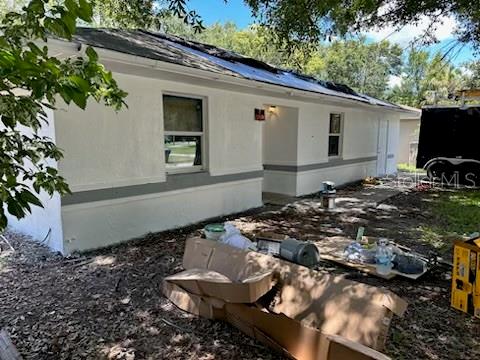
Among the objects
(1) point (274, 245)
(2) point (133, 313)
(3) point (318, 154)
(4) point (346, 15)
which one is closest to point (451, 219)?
(3) point (318, 154)

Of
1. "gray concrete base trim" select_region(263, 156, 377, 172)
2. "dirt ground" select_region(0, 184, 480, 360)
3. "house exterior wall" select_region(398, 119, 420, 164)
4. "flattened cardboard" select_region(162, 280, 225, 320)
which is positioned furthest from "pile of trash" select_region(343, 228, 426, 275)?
"house exterior wall" select_region(398, 119, 420, 164)

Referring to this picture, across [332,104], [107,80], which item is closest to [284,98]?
[332,104]

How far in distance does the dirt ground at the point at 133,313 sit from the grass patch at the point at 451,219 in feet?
1.12

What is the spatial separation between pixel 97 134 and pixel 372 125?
33.6 ft

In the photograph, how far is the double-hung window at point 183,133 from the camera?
19.0 feet

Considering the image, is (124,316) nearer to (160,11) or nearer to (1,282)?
(1,282)

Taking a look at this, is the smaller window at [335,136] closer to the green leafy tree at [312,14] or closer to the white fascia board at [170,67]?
the white fascia board at [170,67]

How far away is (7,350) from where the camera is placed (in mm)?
2486

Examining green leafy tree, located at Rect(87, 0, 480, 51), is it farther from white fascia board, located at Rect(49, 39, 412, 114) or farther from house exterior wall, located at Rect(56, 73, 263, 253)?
house exterior wall, located at Rect(56, 73, 263, 253)

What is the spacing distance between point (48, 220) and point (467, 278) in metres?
5.10

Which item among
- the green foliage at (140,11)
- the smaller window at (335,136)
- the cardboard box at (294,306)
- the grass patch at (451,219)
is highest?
the green foliage at (140,11)

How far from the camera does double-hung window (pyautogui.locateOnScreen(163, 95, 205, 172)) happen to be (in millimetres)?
5785

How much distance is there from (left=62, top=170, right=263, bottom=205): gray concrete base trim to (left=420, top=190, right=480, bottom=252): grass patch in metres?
3.66

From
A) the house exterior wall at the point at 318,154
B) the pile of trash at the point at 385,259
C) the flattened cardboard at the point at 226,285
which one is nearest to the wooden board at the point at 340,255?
the pile of trash at the point at 385,259
